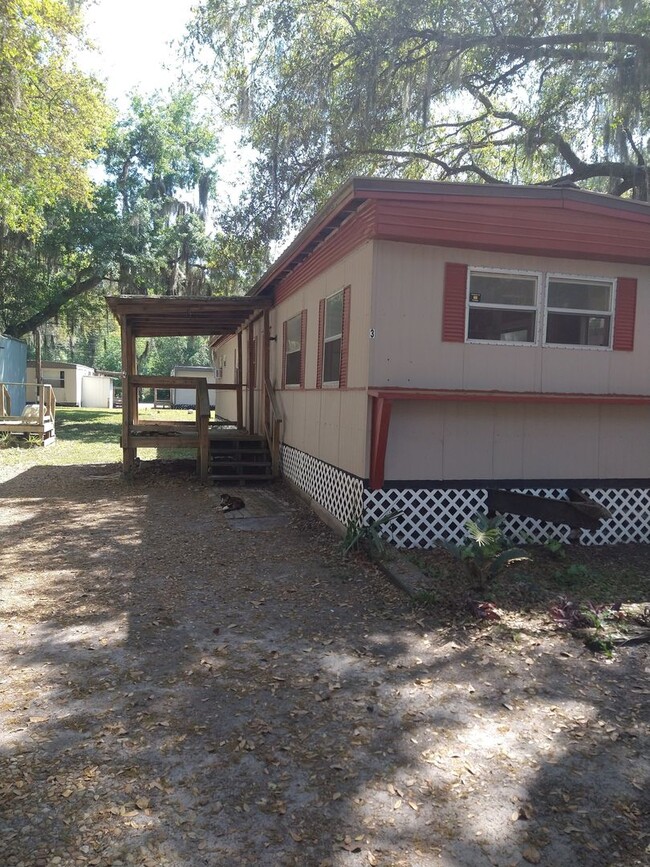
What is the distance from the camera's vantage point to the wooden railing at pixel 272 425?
10.9 m

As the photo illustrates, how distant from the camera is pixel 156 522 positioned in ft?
26.0

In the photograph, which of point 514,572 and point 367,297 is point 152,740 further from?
point 367,297

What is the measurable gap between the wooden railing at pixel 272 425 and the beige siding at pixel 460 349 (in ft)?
15.4

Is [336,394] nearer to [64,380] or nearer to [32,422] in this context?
[32,422]

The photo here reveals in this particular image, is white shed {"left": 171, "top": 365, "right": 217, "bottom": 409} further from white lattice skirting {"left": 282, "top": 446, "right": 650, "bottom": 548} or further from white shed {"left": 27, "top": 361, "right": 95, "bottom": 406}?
white lattice skirting {"left": 282, "top": 446, "right": 650, "bottom": 548}

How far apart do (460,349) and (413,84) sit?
901 centimetres

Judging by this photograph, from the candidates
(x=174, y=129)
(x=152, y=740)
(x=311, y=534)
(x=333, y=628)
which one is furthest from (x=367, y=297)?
(x=174, y=129)

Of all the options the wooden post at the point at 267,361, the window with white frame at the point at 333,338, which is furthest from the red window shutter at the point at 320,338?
the wooden post at the point at 267,361

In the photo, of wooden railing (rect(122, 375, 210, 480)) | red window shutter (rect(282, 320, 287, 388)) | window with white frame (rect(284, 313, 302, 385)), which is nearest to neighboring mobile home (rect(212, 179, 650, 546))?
window with white frame (rect(284, 313, 302, 385))

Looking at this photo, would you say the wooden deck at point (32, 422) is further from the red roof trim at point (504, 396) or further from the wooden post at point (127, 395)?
the red roof trim at point (504, 396)

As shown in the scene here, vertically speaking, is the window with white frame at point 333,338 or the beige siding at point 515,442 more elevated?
the window with white frame at point 333,338

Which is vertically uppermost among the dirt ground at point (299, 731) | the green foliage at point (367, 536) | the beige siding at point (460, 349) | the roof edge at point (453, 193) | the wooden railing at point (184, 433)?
the roof edge at point (453, 193)

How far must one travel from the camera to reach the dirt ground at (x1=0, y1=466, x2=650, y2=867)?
246 cm

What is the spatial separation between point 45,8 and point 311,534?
14587mm
